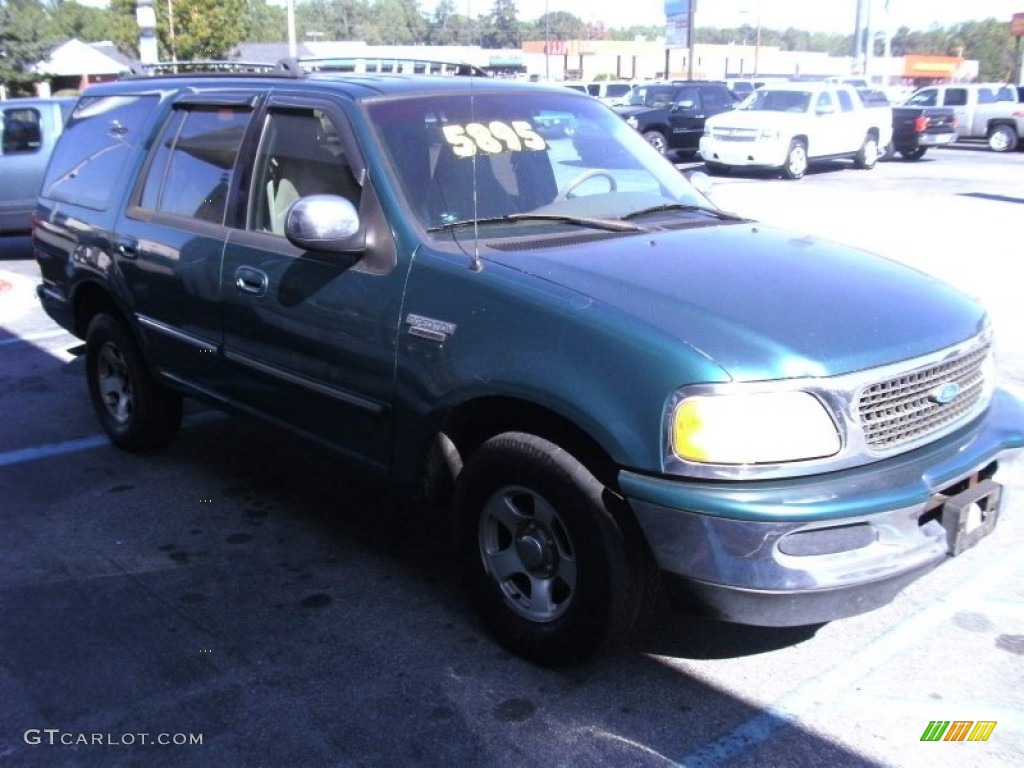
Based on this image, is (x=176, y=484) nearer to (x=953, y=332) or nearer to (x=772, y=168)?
(x=953, y=332)

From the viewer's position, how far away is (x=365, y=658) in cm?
354

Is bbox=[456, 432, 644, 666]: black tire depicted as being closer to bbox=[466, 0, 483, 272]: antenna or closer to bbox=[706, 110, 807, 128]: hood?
bbox=[466, 0, 483, 272]: antenna

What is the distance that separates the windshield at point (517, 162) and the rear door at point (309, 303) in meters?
0.21

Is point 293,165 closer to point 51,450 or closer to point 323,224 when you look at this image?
point 323,224

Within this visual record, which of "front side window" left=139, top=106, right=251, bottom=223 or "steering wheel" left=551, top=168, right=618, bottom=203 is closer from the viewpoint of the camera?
"steering wheel" left=551, top=168, right=618, bottom=203

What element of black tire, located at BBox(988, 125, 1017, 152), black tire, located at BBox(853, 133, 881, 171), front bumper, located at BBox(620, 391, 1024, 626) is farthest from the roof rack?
black tire, located at BBox(988, 125, 1017, 152)

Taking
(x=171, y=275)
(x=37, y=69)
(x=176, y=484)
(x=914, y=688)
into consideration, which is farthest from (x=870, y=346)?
(x=37, y=69)

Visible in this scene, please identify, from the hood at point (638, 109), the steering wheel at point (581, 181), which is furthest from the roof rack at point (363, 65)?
the hood at point (638, 109)

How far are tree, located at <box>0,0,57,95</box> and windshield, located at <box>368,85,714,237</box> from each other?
4760cm

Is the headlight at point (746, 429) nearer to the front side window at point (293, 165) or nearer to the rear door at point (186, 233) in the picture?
the front side window at point (293, 165)

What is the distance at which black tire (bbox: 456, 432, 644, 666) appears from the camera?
10.2 ft

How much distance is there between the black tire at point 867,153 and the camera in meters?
23.9

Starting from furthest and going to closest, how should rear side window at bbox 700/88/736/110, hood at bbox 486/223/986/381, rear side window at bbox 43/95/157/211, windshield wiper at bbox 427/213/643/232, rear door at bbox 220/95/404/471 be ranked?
1. rear side window at bbox 700/88/736/110
2. rear side window at bbox 43/95/157/211
3. windshield wiper at bbox 427/213/643/232
4. rear door at bbox 220/95/404/471
5. hood at bbox 486/223/986/381

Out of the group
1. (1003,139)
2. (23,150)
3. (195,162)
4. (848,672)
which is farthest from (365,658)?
(1003,139)
